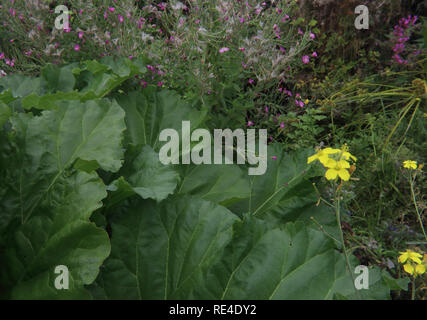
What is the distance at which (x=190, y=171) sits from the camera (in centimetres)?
138

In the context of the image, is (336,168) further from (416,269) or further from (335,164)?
(416,269)

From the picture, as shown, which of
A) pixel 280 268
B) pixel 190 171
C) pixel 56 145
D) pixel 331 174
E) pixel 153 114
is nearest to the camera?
pixel 331 174

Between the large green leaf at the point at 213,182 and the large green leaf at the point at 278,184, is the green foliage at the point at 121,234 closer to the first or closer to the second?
the large green leaf at the point at 213,182

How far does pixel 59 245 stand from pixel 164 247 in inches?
10.9

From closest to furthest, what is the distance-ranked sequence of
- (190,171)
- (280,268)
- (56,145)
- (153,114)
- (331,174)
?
(331,174)
(280,268)
(56,145)
(190,171)
(153,114)

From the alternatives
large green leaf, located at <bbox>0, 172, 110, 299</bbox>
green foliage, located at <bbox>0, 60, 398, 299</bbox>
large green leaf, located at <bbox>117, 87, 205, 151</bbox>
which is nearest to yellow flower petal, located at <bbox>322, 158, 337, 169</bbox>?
green foliage, located at <bbox>0, 60, 398, 299</bbox>

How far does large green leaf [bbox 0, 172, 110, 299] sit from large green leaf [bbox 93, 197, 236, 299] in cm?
14

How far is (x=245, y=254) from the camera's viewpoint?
0.98 meters

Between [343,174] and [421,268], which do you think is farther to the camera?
[421,268]

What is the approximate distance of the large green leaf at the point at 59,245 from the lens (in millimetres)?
877

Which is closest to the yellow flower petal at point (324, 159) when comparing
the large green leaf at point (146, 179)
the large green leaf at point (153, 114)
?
the large green leaf at point (146, 179)

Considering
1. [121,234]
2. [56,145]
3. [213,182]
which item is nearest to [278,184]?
[213,182]
